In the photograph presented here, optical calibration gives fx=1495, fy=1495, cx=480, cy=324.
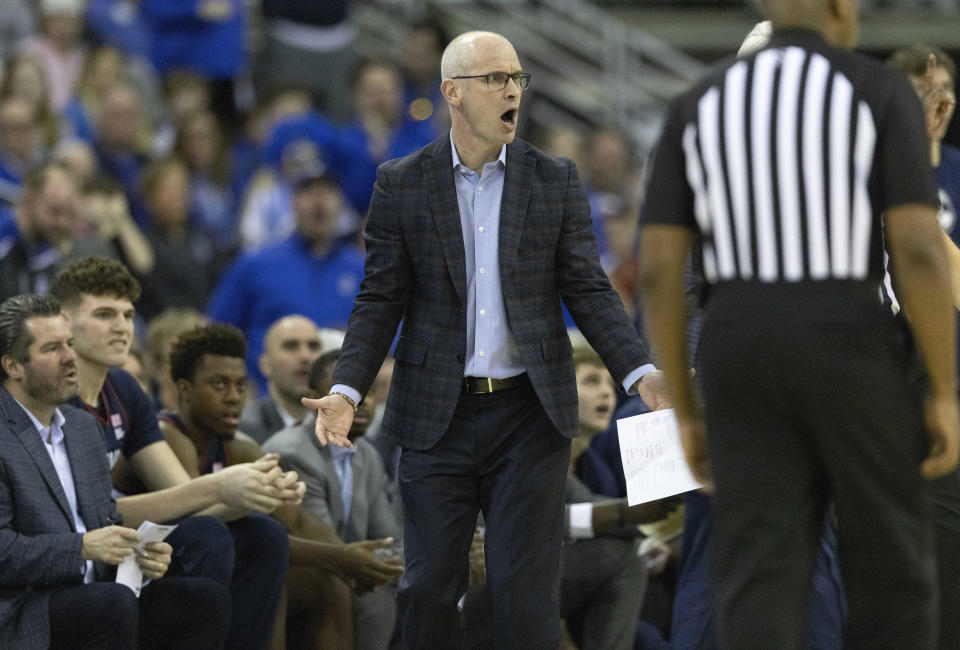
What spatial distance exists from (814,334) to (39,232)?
5.55m

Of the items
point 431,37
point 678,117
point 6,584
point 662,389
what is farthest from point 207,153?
point 678,117

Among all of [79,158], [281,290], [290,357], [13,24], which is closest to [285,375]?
[290,357]

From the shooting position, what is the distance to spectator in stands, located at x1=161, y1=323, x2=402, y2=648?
584 centimetres

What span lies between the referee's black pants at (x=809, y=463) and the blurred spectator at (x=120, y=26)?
9257mm

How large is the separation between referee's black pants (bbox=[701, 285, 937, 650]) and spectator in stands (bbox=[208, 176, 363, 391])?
546 cm

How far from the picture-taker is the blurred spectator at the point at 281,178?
9.98 m

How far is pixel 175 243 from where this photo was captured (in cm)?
963

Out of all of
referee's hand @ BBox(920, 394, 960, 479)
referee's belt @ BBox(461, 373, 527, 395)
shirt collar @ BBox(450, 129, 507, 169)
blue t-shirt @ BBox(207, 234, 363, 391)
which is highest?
shirt collar @ BBox(450, 129, 507, 169)

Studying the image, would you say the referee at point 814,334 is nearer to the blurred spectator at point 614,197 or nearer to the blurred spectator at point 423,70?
the blurred spectator at point 614,197

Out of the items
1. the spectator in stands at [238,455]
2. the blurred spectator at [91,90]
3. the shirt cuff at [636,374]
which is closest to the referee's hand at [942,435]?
the shirt cuff at [636,374]

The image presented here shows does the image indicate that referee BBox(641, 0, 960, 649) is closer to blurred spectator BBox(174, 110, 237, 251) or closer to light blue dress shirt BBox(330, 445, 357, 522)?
light blue dress shirt BBox(330, 445, 357, 522)

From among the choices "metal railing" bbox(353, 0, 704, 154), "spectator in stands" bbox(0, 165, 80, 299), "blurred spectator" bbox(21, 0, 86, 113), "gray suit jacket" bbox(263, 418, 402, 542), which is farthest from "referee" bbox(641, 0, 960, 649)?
"metal railing" bbox(353, 0, 704, 154)

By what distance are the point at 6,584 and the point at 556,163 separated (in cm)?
227

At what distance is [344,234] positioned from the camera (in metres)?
9.60
